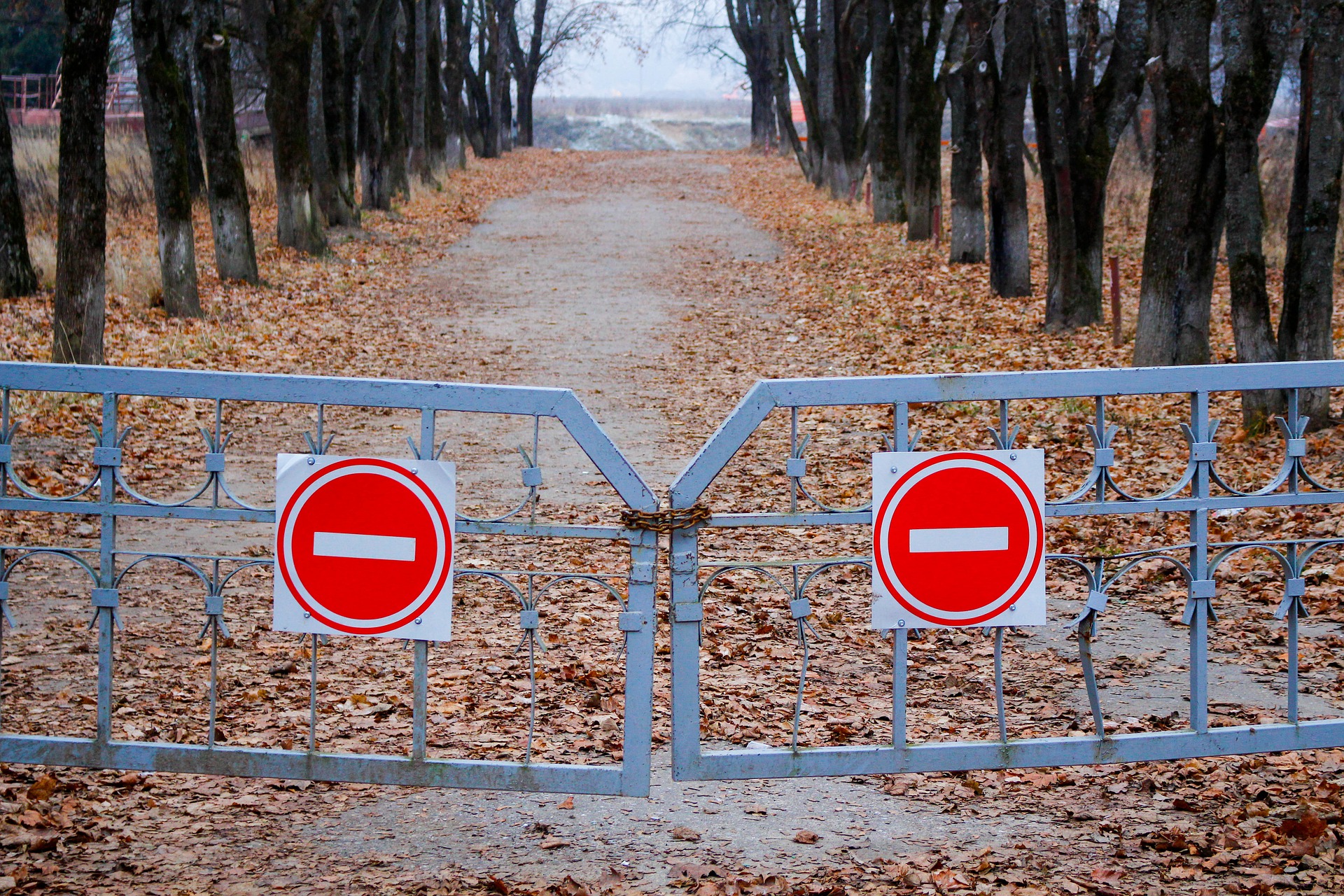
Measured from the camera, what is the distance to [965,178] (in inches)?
754

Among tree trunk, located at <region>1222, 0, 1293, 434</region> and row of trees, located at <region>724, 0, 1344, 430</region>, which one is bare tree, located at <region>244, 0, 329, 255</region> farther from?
tree trunk, located at <region>1222, 0, 1293, 434</region>

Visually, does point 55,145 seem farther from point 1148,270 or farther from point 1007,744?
point 1007,744

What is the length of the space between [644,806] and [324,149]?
19.8 meters

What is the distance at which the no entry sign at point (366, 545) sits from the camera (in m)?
3.74

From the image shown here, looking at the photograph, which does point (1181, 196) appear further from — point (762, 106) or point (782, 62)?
point (762, 106)

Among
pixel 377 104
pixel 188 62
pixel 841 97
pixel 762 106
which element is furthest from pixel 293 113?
pixel 762 106

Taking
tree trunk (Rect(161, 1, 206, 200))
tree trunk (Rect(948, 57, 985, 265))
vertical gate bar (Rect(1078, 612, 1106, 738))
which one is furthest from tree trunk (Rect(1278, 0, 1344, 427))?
tree trunk (Rect(161, 1, 206, 200))

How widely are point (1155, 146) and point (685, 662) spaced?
Result: 30.6 ft

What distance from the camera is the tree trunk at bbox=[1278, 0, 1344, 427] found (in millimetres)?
9109

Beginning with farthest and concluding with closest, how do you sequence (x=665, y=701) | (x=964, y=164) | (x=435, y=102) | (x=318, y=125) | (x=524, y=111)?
(x=524, y=111) → (x=435, y=102) → (x=318, y=125) → (x=964, y=164) → (x=665, y=701)

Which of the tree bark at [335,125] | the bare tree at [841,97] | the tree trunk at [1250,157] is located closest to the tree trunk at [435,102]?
the tree bark at [335,125]

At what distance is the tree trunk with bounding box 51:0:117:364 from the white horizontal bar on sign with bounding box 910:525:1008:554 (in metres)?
9.72

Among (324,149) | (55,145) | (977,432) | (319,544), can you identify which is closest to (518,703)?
(319,544)

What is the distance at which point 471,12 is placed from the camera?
143ft
